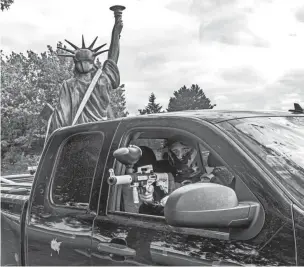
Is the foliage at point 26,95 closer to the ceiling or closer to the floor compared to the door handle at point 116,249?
closer to the ceiling

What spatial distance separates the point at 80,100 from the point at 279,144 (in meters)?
7.85

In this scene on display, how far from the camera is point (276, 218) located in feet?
7.13

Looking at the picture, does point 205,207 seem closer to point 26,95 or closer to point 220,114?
point 220,114

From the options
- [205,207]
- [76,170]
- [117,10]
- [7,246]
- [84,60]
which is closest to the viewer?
[205,207]

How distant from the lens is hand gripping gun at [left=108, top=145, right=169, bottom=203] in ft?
9.17

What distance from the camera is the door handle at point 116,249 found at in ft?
8.70

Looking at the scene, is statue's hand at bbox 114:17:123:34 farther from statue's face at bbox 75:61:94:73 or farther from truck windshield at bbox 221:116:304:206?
truck windshield at bbox 221:116:304:206

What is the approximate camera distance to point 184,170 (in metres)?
3.22

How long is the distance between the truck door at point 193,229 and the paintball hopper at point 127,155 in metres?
0.16

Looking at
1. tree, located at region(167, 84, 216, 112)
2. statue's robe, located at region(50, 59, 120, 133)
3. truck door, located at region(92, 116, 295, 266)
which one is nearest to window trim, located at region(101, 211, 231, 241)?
truck door, located at region(92, 116, 295, 266)

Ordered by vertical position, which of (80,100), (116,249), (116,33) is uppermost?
(116,33)

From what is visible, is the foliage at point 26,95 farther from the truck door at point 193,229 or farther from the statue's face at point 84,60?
the truck door at point 193,229

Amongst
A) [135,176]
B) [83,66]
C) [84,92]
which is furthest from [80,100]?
[135,176]

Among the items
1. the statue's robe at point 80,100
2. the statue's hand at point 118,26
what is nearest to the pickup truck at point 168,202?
the statue's robe at point 80,100
